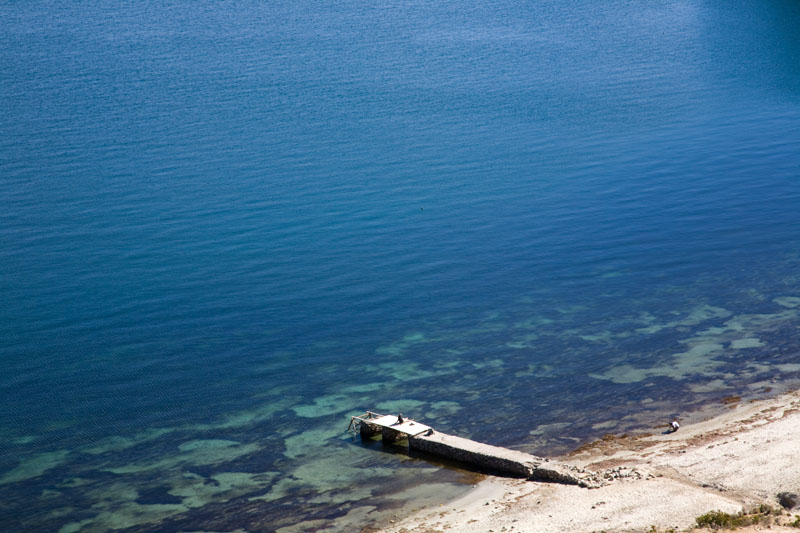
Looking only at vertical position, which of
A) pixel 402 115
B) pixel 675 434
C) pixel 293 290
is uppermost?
pixel 402 115

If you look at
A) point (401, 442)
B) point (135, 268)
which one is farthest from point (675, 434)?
point (135, 268)

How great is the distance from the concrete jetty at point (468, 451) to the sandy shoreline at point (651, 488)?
1.43 ft

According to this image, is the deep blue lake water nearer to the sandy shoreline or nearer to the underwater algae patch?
the underwater algae patch

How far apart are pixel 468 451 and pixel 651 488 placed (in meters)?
5.96

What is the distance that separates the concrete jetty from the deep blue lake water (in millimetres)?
676

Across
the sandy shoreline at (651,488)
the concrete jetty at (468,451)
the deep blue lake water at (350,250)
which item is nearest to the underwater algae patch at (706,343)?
the deep blue lake water at (350,250)

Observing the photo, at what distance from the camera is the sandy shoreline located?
20.0m

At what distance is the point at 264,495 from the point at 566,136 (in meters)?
49.2

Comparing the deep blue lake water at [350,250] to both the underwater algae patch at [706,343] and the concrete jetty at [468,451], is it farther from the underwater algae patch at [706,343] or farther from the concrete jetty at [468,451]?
the concrete jetty at [468,451]

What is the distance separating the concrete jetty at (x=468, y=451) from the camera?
2338 cm

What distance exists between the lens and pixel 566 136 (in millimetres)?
67000

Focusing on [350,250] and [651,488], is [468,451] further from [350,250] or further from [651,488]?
[350,250]

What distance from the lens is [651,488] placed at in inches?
843

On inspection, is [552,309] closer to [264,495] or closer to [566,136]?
[264,495]
